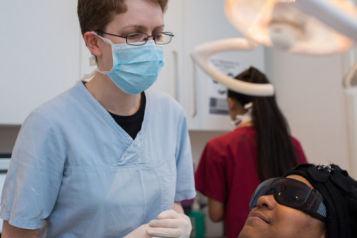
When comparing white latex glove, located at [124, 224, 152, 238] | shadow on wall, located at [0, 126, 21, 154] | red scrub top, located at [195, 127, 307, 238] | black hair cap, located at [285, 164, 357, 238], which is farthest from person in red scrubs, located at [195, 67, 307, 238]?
shadow on wall, located at [0, 126, 21, 154]

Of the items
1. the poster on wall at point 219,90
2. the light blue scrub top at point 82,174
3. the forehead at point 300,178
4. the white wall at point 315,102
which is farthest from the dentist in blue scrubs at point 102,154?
the white wall at point 315,102

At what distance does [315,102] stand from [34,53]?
1745mm

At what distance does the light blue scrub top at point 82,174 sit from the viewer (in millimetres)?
917

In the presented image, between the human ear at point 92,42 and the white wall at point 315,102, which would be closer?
the human ear at point 92,42

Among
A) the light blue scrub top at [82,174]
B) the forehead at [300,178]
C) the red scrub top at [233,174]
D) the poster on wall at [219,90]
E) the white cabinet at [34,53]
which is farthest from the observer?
the poster on wall at [219,90]

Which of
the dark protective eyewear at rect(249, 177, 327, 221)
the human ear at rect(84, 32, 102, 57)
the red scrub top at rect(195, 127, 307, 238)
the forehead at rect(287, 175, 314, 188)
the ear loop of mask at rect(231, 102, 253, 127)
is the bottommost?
the red scrub top at rect(195, 127, 307, 238)

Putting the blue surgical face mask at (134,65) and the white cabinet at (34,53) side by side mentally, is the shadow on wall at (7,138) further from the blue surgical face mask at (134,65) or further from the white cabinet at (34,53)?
the blue surgical face mask at (134,65)

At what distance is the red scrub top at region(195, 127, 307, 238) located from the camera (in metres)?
1.73

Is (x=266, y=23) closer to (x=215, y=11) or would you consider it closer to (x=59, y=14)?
(x=59, y=14)

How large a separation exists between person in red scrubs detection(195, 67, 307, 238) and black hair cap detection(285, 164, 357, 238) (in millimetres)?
646

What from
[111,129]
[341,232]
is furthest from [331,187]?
[111,129]

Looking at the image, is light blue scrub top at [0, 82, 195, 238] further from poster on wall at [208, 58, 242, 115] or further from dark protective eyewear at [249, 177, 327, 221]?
poster on wall at [208, 58, 242, 115]

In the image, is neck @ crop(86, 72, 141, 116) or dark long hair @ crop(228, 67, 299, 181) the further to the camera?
dark long hair @ crop(228, 67, 299, 181)

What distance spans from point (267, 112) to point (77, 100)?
104 centimetres
